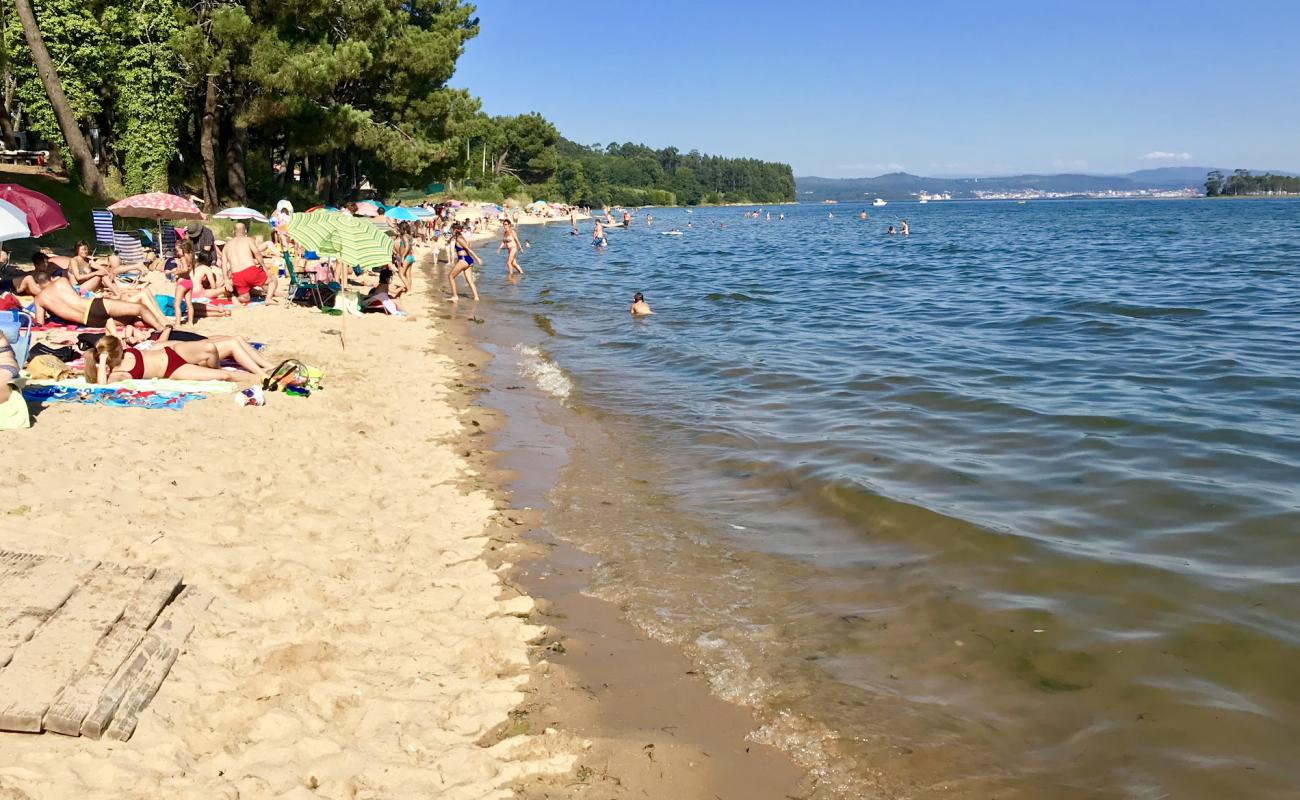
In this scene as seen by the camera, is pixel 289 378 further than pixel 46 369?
Yes

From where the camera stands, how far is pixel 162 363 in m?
8.16

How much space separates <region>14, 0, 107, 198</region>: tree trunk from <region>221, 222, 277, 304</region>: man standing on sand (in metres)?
8.04

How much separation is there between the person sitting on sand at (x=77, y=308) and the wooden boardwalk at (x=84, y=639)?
23.2 ft

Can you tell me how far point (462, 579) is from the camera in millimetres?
4891

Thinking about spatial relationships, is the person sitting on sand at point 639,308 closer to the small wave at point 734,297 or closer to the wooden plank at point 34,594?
the small wave at point 734,297

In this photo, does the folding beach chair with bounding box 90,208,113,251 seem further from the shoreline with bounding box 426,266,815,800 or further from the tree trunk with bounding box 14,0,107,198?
the shoreline with bounding box 426,266,815,800

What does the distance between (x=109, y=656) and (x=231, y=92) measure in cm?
2502

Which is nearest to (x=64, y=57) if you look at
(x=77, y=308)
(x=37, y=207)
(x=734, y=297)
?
(x=37, y=207)

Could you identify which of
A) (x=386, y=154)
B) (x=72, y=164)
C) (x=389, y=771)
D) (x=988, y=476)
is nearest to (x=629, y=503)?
Answer: (x=988, y=476)

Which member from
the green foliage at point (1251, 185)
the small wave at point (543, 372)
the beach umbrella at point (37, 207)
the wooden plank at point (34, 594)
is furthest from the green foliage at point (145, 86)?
the green foliage at point (1251, 185)

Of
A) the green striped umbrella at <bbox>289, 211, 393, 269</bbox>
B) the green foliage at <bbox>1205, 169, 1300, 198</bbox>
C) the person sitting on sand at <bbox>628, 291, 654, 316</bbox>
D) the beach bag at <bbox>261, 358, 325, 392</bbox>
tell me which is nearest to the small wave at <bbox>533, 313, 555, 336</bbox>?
the person sitting on sand at <bbox>628, 291, 654, 316</bbox>

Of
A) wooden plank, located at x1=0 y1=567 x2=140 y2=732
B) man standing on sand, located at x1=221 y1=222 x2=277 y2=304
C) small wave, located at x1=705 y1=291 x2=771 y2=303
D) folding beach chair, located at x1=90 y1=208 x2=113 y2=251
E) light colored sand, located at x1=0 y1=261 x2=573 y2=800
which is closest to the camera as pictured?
wooden plank, located at x1=0 y1=567 x2=140 y2=732

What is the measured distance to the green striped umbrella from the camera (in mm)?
10781

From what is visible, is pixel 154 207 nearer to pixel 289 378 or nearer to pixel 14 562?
pixel 289 378
